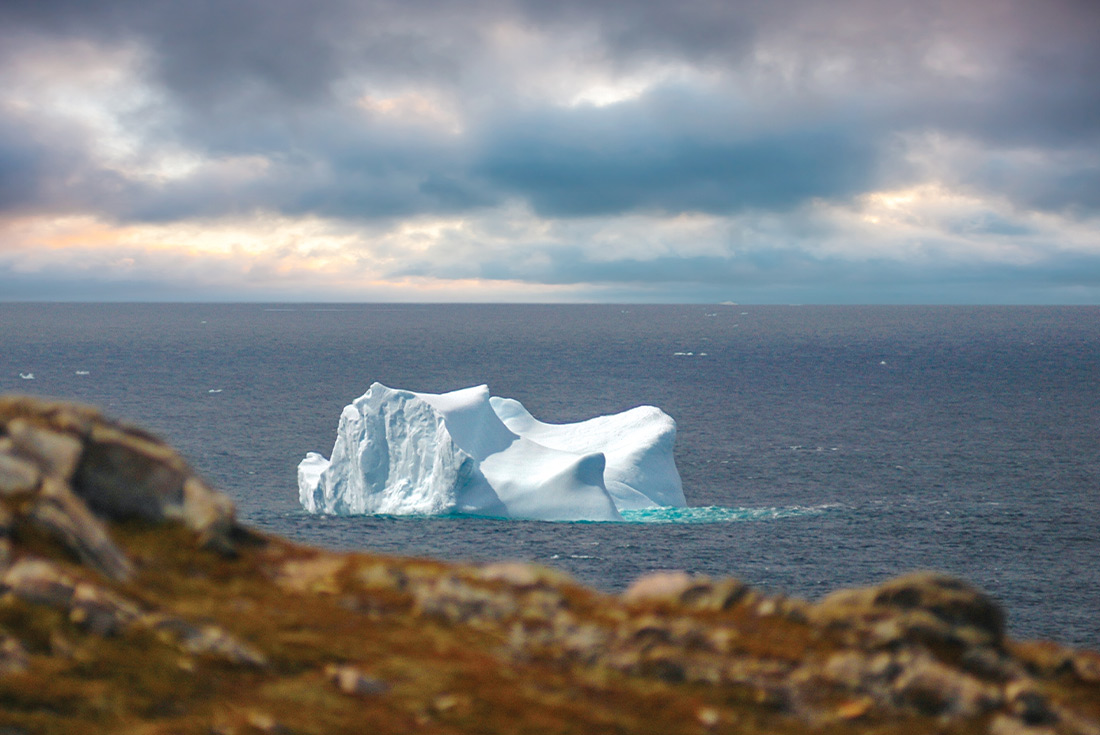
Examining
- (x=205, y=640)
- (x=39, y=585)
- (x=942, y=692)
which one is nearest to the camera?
(x=39, y=585)

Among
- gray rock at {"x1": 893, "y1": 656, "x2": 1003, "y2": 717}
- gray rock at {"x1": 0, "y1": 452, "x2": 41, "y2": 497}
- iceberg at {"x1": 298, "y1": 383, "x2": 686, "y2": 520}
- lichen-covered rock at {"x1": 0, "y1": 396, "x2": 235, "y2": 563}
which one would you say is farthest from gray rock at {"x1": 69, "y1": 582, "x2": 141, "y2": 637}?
iceberg at {"x1": 298, "y1": 383, "x2": 686, "y2": 520}

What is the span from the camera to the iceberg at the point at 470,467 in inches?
2277

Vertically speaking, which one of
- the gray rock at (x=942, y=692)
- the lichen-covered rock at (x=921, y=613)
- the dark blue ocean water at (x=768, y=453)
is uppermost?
the lichen-covered rock at (x=921, y=613)

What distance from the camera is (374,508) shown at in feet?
201

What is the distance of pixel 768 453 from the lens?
3302 inches

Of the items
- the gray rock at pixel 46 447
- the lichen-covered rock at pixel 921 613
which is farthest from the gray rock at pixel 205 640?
the lichen-covered rock at pixel 921 613

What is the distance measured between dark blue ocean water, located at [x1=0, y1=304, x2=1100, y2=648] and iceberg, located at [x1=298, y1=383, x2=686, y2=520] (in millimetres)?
1883

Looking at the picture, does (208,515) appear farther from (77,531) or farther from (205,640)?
(205,640)

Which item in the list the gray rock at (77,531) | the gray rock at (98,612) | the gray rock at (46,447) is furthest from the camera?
the gray rock at (46,447)

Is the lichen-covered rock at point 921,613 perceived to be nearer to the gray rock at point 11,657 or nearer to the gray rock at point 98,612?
the gray rock at point 98,612

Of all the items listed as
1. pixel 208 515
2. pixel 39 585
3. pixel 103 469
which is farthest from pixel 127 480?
pixel 39 585

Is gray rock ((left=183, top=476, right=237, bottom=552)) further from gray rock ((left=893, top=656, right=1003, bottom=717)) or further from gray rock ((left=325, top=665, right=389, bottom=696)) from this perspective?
gray rock ((left=893, top=656, right=1003, bottom=717))

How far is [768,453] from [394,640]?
77868 mm

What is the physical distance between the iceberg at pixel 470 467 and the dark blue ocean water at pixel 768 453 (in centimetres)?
188
